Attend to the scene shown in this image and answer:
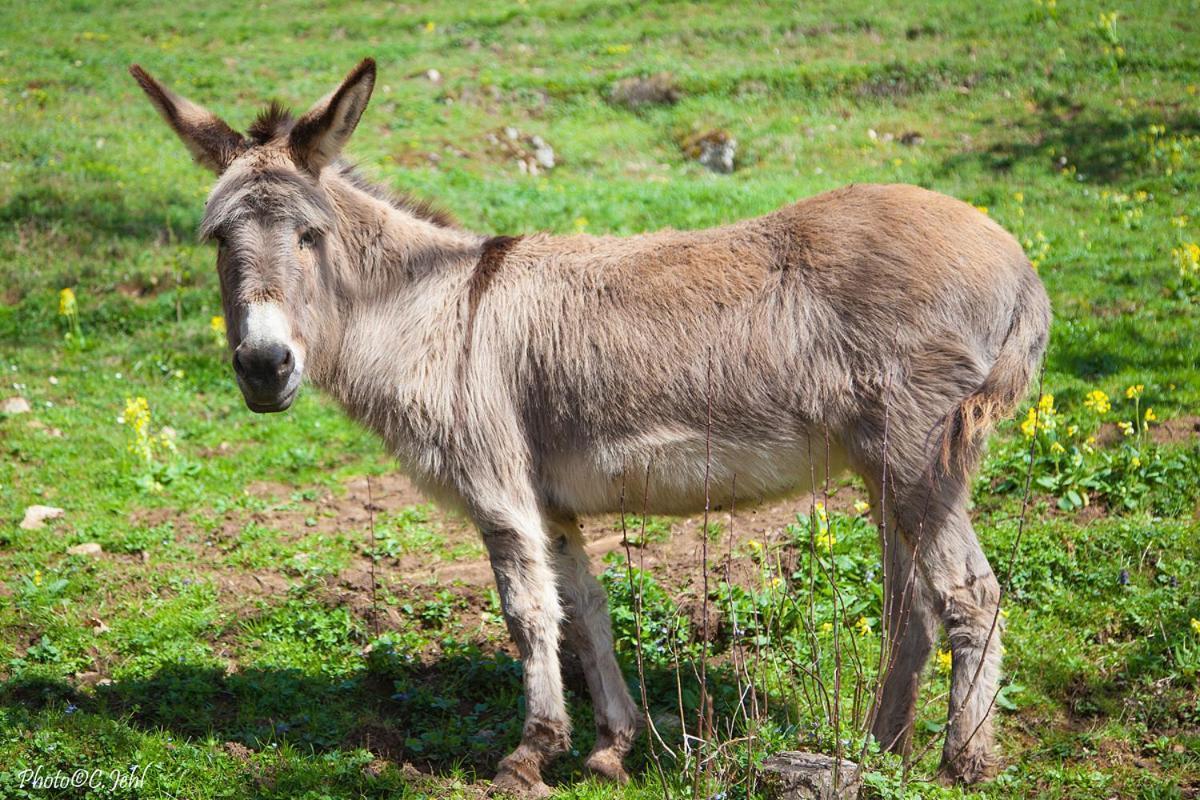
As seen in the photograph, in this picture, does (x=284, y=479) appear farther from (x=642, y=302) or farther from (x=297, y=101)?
(x=297, y=101)

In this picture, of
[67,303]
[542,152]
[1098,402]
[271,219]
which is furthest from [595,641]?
[542,152]

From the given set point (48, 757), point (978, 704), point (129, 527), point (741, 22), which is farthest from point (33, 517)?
point (741, 22)

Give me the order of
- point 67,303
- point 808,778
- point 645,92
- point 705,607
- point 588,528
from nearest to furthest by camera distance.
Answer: point 705,607
point 808,778
point 588,528
point 67,303
point 645,92

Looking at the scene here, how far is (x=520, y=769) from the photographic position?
4.11 metres

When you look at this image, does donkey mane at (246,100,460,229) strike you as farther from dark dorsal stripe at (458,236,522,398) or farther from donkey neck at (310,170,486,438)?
dark dorsal stripe at (458,236,522,398)

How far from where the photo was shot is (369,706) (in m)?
4.72

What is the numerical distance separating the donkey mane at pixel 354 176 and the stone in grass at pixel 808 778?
9.61ft

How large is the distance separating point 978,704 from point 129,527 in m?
4.80

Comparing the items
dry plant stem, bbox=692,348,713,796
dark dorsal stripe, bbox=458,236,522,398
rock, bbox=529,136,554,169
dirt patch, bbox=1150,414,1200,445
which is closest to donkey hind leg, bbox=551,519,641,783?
dry plant stem, bbox=692,348,713,796

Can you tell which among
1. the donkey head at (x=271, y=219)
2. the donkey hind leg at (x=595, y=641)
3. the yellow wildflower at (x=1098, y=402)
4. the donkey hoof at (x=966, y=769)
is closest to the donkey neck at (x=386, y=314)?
the donkey head at (x=271, y=219)

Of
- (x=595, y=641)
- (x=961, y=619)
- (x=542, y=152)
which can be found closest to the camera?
(x=961, y=619)

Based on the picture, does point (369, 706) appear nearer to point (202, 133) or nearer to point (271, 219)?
point (271, 219)

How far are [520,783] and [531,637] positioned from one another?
0.59 m

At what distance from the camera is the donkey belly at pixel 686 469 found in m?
4.12
